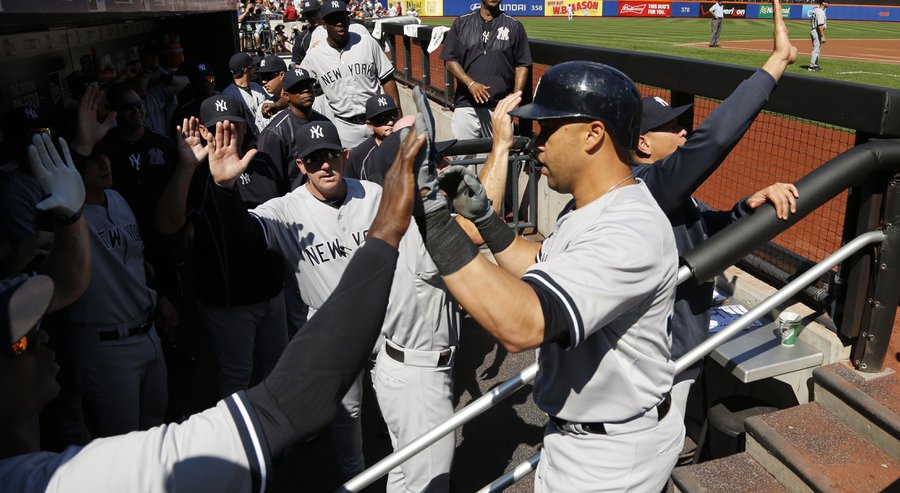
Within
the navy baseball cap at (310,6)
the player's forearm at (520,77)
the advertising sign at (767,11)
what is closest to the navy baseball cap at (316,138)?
the player's forearm at (520,77)

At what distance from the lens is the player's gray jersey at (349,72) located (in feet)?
20.8

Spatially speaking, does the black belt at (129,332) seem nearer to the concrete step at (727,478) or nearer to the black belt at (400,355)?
the black belt at (400,355)

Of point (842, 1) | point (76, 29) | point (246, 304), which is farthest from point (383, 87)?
point (842, 1)

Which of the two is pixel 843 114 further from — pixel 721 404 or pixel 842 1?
pixel 842 1

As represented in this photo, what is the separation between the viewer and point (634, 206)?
180cm

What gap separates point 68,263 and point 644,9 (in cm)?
4839

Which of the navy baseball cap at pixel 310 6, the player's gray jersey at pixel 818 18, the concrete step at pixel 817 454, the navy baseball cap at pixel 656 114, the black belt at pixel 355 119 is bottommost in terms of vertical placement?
the concrete step at pixel 817 454

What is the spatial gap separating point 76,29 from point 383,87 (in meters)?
2.82

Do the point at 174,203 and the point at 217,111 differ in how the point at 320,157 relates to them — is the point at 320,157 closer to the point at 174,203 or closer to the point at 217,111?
the point at 174,203

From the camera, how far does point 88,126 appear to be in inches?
142

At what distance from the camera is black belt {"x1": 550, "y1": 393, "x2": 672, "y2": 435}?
194 cm

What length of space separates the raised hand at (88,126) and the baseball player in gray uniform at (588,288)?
2500 millimetres

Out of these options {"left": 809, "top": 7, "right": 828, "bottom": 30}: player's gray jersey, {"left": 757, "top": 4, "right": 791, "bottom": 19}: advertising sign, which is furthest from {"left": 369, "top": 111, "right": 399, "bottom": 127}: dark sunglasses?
{"left": 757, "top": 4, "right": 791, "bottom": 19}: advertising sign

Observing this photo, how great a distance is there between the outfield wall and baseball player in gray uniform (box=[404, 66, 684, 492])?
42.5 meters
